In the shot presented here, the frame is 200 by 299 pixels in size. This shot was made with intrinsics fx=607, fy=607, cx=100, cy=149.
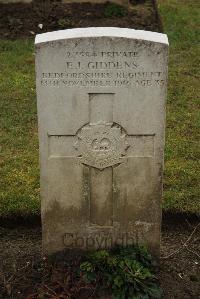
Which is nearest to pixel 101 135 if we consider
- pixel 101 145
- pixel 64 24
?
pixel 101 145

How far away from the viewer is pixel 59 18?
1080cm

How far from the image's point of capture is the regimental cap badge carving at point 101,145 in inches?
170

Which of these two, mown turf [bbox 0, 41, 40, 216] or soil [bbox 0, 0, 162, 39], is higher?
soil [bbox 0, 0, 162, 39]

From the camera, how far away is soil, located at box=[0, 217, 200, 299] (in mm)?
4383

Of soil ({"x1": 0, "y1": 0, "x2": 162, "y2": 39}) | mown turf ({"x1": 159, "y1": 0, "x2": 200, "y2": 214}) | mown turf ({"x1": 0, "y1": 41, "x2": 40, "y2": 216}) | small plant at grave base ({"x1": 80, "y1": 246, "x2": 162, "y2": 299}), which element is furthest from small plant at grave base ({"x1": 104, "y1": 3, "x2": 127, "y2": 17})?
small plant at grave base ({"x1": 80, "y1": 246, "x2": 162, "y2": 299})

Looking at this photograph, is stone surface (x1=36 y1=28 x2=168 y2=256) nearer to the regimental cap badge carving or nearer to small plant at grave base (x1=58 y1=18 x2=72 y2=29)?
the regimental cap badge carving

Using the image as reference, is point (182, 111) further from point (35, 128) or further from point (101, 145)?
point (101, 145)

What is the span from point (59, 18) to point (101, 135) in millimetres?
6881

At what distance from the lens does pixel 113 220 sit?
461 centimetres

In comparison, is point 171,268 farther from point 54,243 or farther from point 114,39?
point 114,39

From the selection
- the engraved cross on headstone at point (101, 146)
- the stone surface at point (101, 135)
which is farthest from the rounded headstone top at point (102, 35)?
the engraved cross on headstone at point (101, 146)

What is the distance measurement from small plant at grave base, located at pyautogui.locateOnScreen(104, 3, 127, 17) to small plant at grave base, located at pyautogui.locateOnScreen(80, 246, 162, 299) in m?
7.15

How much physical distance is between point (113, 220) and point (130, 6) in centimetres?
792

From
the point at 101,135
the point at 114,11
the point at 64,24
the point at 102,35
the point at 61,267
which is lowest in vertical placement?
the point at 61,267
